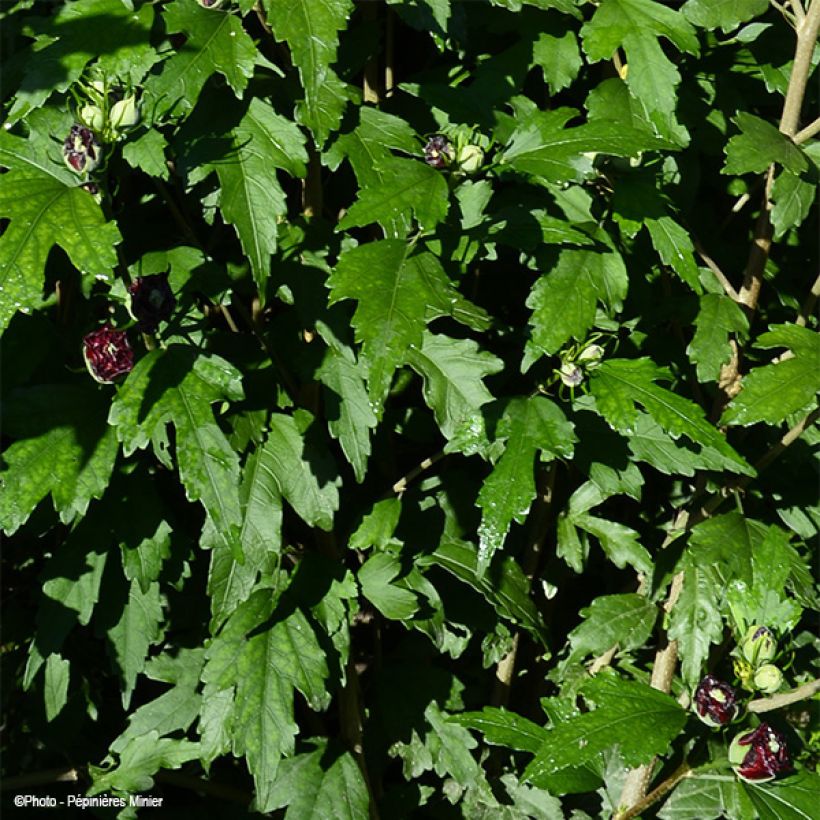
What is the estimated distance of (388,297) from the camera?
157 cm

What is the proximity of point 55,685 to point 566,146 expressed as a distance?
157cm

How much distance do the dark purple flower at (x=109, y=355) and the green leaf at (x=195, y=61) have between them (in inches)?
14.0

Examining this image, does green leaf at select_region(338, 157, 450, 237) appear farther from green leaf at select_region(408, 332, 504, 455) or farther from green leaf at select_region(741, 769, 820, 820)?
green leaf at select_region(741, 769, 820, 820)

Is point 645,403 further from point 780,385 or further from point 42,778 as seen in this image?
point 42,778

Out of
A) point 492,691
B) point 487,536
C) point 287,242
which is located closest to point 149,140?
point 287,242

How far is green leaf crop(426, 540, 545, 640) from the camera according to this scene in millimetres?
2070

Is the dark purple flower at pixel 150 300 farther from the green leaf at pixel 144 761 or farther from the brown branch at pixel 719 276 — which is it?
the brown branch at pixel 719 276

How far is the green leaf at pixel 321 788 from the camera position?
214 cm

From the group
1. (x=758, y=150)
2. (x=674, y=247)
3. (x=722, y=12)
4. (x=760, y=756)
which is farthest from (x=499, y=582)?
(x=722, y=12)

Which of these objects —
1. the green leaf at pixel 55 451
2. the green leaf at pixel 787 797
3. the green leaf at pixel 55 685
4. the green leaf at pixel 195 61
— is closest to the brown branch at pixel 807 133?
the green leaf at pixel 195 61

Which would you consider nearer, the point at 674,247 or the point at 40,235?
the point at 40,235

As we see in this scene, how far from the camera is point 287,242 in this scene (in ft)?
6.41

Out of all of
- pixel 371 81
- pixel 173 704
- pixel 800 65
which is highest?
pixel 800 65

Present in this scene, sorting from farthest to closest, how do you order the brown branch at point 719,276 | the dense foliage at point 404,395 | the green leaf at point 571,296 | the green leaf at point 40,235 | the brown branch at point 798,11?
the brown branch at point 719,276 → the brown branch at point 798,11 → the green leaf at point 571,296 → the dense foliage at point 404,395 → the green leaf at point 40,235
